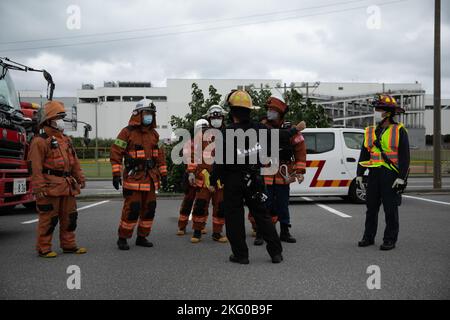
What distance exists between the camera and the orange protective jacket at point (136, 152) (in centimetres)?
613

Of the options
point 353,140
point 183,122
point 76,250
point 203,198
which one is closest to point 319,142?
point 353,140

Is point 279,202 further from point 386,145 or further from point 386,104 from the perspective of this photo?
point 386,104

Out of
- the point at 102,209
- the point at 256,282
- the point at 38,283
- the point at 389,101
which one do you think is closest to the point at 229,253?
the point at 256,282

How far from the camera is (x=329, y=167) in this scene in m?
11.2

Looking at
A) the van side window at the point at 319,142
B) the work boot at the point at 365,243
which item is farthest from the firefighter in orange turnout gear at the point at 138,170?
the van side window at the point at 319,142

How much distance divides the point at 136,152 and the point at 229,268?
2158 mm

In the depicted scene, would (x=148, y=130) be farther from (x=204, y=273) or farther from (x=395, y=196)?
(x=395, y=196)

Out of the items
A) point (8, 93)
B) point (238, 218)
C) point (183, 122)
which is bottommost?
point (238, 218)

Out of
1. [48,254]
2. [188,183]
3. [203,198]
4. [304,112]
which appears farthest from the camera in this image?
[304,112]

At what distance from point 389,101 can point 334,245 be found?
204 centimetres

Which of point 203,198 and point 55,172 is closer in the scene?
point 55,172

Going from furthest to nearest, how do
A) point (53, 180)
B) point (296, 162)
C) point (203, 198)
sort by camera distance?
point (203, 198), point (296, 162), point (53, 180)

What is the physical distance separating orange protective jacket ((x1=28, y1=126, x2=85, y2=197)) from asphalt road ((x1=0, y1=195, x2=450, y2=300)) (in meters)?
0.85

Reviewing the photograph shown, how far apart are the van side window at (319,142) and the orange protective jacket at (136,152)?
18.7ft
